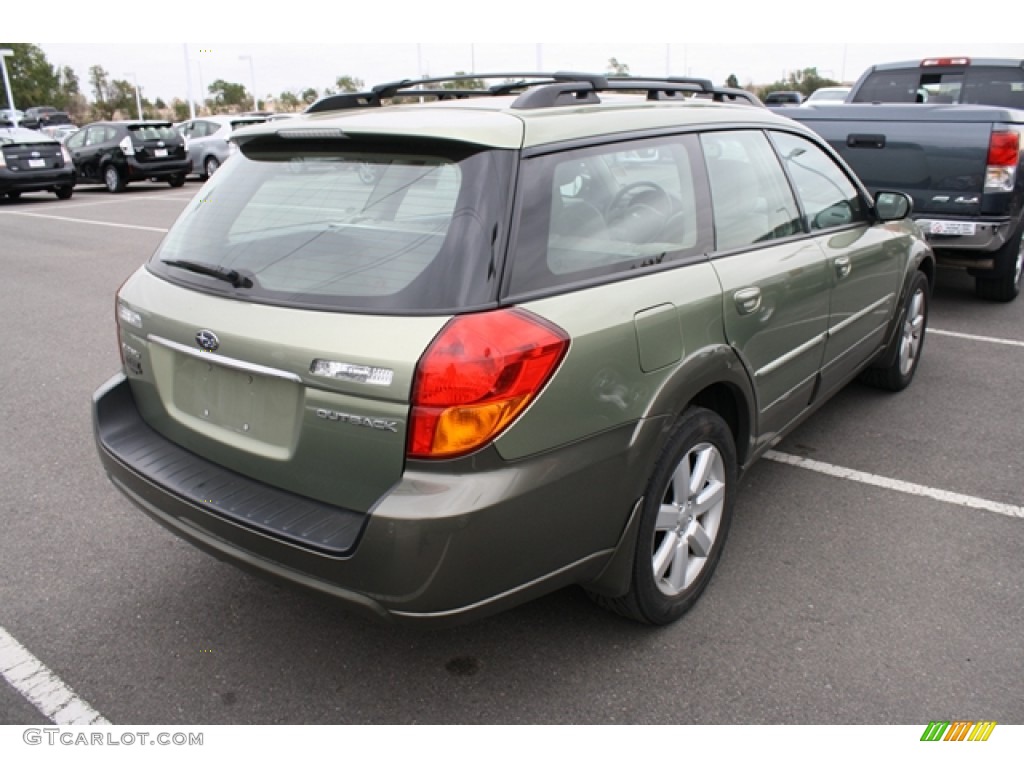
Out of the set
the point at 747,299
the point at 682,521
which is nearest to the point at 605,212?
the point at 747,299

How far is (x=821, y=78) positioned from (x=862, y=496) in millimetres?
75099

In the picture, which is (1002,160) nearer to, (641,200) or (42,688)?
(641,200)

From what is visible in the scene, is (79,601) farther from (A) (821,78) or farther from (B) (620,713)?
(A) (821,78)

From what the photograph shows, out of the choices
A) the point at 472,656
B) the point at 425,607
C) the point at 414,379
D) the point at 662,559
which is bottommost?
the point at 472,656

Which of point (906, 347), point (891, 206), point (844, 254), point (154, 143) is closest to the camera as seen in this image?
point (844, 254)

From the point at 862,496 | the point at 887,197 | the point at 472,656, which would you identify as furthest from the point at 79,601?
the point at 887,197

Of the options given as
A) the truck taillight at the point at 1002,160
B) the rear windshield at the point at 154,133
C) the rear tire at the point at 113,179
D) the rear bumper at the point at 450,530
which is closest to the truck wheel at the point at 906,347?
the truck taillight at the point at 1002,160

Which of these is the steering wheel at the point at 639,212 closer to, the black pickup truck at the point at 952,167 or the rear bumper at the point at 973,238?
the black pickup truck at the point at 952,167

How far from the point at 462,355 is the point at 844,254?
243 centimetres

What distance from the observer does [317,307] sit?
2.32 m

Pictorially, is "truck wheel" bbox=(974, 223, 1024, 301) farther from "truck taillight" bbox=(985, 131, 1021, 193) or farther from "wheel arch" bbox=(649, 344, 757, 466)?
"wheel arch" bbox=(649, 344, 757, 466)

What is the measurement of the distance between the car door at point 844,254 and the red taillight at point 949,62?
234 inches

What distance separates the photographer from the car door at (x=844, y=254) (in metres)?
3.76

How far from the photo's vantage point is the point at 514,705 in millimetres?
2543
